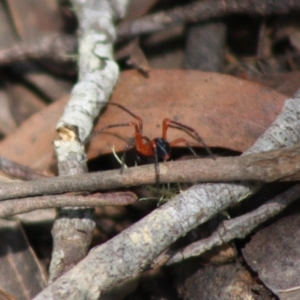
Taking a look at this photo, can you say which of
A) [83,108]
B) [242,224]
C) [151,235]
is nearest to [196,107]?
[83,108]

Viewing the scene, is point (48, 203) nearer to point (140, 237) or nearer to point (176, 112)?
point (140, 237)

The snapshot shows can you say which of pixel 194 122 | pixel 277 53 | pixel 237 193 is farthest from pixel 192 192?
pixel 277 53

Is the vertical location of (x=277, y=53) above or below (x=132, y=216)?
above

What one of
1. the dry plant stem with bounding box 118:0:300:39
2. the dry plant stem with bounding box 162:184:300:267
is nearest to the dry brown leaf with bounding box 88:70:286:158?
the dry plant stem with bounding box 162:184:300:267

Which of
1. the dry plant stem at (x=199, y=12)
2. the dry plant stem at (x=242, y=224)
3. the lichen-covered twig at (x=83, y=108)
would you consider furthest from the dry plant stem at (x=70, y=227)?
the dry plant stem at (x=199, y=12)

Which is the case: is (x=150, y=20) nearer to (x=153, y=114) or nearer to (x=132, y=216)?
(x=153, y=114)

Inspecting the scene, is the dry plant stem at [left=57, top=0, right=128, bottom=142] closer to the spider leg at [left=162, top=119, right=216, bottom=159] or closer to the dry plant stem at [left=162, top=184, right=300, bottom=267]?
the spider leg at [left=162, top=119, right=216, bottom=159]
